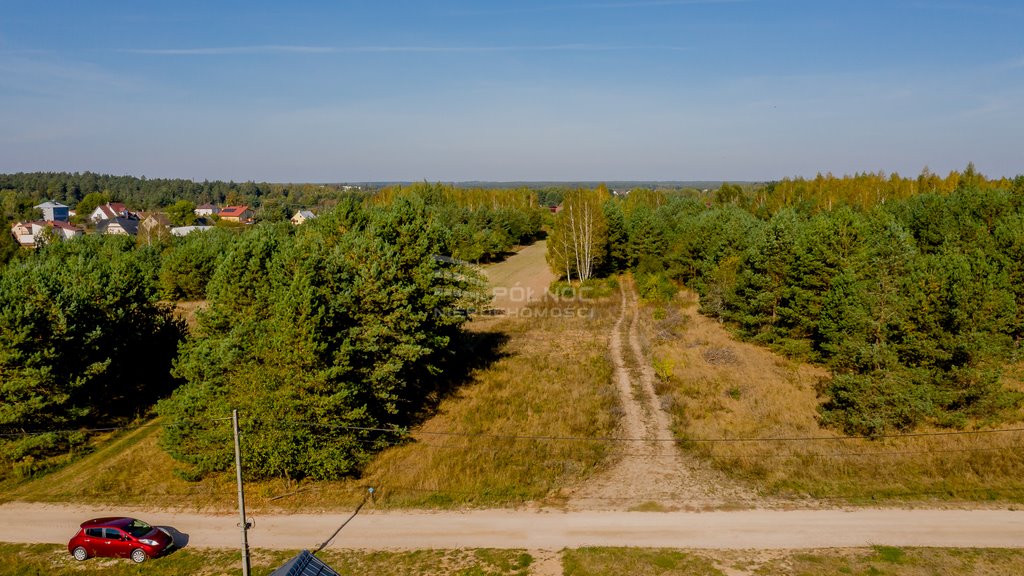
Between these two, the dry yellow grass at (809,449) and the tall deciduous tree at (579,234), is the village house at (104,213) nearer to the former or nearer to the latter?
the tall deciduous tree at (579,234)

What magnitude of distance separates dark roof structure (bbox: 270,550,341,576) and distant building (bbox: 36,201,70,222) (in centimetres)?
17222

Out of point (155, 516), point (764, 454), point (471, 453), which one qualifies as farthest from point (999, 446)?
point (155, 516)

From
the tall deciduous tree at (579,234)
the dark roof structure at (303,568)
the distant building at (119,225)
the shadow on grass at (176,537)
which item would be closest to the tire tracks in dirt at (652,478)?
the dark roof structure at (303,568)

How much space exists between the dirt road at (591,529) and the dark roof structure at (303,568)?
20.4ft

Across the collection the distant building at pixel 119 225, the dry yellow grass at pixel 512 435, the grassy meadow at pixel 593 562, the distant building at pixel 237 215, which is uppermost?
the distant building at pixel 237 215

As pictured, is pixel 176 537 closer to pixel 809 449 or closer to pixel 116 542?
pixel 116 542

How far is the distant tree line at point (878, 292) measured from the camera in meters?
24.7

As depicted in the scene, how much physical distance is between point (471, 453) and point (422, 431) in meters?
4.40

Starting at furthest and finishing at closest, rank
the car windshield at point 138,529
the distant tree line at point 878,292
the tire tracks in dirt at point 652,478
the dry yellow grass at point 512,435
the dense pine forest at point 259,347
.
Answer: the distant tree line at point 878,292
the dry yellow grass at point 512,435
the dense pine forest at point 259,347
the tire tracks in dirt at point 652,478
the car windshield at point 138,529

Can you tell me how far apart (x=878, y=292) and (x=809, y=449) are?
8.53 metres

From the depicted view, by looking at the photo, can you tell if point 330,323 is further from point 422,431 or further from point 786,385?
point 786,385

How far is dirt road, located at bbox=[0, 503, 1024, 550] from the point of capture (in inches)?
719

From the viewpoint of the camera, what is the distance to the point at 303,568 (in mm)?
12422

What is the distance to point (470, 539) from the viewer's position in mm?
18906
